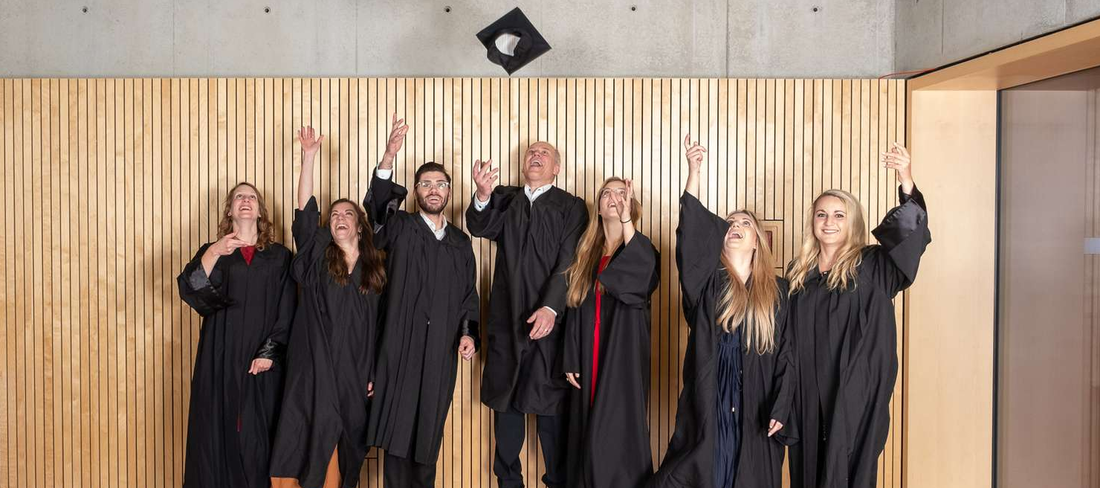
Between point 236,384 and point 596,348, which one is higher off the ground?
point 596,348

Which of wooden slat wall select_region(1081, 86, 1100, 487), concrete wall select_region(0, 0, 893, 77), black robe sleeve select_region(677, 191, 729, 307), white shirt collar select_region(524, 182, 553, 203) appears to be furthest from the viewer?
concrete wall select_region(0, 0, 893, 77)

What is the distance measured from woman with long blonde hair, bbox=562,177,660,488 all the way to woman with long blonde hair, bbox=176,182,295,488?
151 centimetres

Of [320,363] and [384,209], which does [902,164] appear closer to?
[384,209]

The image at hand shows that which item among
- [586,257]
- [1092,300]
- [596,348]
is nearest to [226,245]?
[586,257]

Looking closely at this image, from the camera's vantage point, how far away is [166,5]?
445cm

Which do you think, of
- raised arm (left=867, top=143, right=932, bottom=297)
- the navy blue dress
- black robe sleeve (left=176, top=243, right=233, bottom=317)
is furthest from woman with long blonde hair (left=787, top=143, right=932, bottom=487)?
black robe sleeve (left=176, top=243, right=233, bottom=317)

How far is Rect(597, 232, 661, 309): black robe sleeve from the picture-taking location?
137 inches

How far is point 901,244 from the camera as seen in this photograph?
3.14 meters

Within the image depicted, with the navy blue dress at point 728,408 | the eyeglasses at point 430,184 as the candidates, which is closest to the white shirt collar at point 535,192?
the eyeglasses at point 430,184

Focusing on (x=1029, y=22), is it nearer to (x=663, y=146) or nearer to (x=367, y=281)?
(x=663, y=146)

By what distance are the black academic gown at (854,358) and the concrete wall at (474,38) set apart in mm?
1597

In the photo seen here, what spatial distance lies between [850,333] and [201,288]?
10.0ft

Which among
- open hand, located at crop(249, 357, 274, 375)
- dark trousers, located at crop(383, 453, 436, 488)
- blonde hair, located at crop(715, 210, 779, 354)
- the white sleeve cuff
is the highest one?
the white sleeve cuff

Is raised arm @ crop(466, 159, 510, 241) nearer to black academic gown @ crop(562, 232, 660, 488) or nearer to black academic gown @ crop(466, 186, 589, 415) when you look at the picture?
black academic gown @ crop(466, 186, 589, 415)
